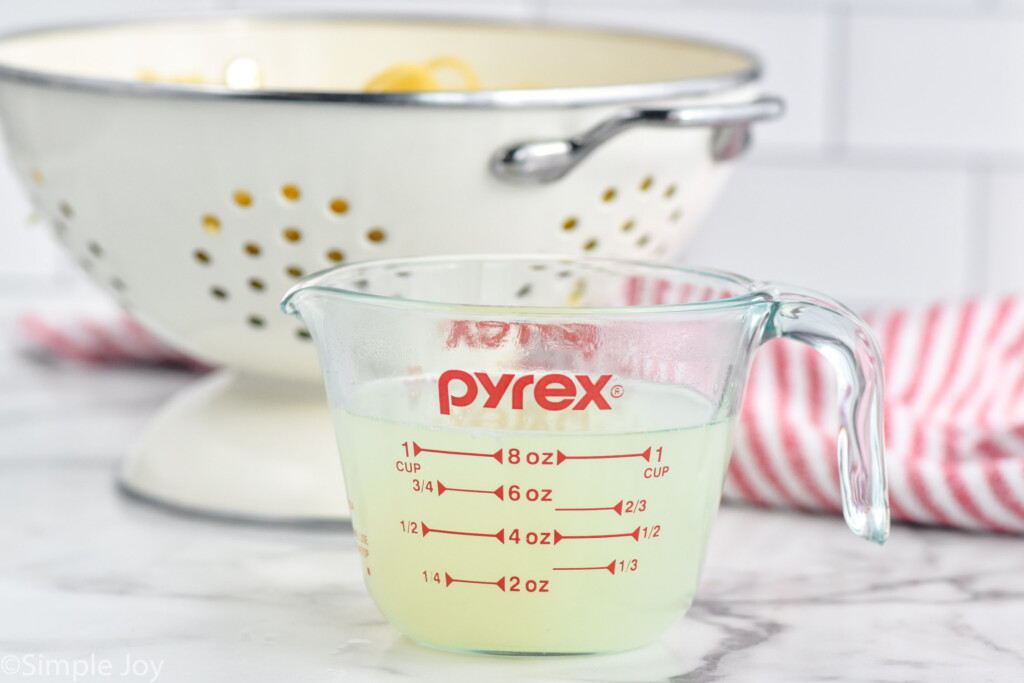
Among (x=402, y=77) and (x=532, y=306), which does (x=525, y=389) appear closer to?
(x=532, y=306)

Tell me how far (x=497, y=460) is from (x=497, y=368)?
0.10 ft

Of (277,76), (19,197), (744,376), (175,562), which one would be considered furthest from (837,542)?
(19,197)

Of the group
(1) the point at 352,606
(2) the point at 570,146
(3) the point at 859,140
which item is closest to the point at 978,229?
(3) the point at 859,140

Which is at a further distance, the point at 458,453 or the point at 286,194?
the point at 286,194

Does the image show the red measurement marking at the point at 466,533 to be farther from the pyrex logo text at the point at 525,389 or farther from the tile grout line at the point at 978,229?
the tile grout line at the point at 978,229

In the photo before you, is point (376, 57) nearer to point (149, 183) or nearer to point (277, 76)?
point (277, 76)

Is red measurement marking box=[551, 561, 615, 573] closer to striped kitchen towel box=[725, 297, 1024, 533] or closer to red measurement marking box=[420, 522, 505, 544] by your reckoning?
red measurement marking box=[420, 522, 505, 544]

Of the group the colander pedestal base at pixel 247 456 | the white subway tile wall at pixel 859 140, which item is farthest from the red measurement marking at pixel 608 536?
the white subway tile wall at pixel 859 140

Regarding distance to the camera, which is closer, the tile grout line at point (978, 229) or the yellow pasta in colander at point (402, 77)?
the yellow pasta in colander at point (402, 77)

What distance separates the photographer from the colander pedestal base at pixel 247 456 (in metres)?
0.66

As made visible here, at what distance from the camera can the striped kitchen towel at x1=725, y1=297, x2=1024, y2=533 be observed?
661mm

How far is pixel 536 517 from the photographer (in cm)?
45

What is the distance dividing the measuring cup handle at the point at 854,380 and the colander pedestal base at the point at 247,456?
0.88ft

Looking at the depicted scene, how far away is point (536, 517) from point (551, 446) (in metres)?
0.03
